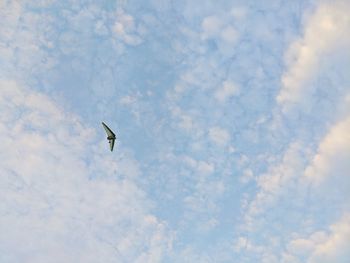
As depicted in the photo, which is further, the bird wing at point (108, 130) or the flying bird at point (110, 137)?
the flying bird at point (110, 137)

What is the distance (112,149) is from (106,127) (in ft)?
16.7

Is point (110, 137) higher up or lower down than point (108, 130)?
higher up

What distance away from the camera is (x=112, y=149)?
314ft

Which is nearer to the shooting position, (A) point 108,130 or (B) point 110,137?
(A) point 108,130

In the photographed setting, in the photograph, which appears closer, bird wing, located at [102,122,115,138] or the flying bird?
bird wing, located at [102,122,115,138]

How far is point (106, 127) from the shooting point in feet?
307
